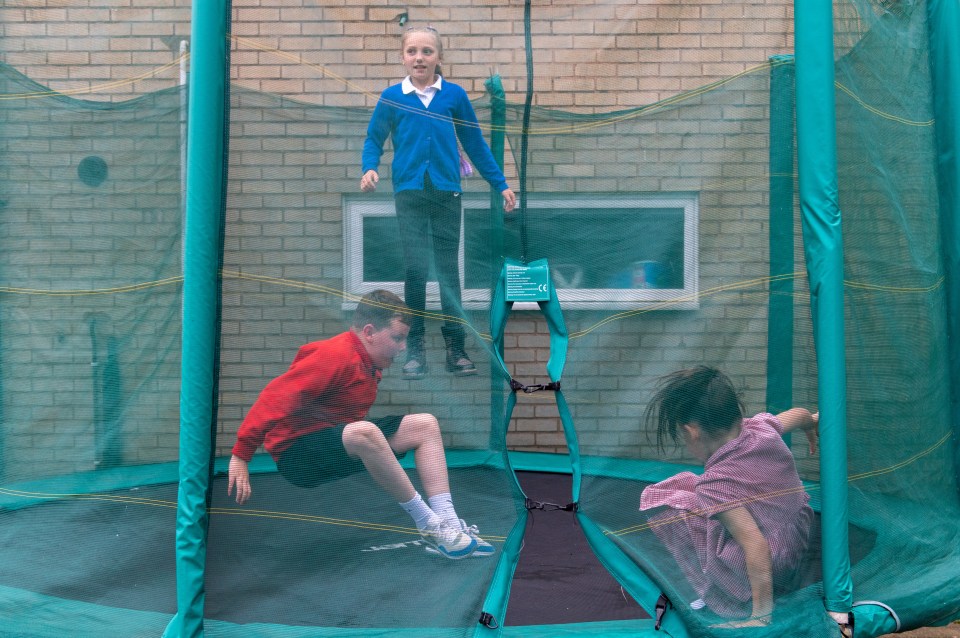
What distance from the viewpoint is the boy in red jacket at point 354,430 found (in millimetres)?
2012

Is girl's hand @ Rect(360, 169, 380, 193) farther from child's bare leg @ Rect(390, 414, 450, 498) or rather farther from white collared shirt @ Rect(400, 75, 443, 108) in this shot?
child's bare leg @ Rect(390, 414, 450, 498)

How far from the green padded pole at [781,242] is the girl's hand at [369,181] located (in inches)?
39.5

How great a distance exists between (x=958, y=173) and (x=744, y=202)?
1.09 m

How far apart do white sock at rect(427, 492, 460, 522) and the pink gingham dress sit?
0.47 meters

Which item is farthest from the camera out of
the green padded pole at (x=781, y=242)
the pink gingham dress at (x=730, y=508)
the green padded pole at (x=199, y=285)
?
the green padded pole at (x=781, y=242)

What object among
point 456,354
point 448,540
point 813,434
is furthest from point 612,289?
point 448,540

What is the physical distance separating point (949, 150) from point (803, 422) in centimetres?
123

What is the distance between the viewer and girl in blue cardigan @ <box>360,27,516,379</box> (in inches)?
82.1

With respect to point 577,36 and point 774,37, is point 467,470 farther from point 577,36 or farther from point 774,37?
point 774,37

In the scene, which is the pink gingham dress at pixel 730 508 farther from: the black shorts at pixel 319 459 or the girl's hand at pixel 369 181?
the girl's hand at pixel 369 181

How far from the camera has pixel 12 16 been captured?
2.22 metres

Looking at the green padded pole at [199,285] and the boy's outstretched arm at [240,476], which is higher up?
the green padded pole at [199,285]

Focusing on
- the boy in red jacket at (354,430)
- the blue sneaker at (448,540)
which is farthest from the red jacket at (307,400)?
the blue sneaker at (448,540)

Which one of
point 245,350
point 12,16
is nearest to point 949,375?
point 245,350
